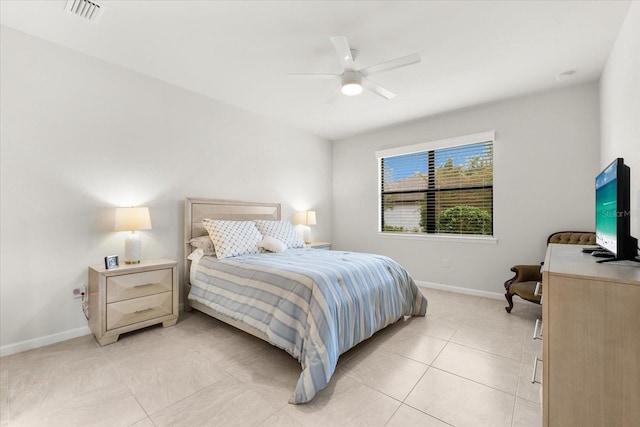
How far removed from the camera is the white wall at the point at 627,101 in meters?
1.81

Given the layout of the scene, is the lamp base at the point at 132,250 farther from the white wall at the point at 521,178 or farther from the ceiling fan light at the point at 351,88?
the white wall at the point at 521,178

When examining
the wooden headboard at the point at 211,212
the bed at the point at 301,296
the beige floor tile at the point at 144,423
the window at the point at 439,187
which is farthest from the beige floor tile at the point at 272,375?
the window at the point at 439,187

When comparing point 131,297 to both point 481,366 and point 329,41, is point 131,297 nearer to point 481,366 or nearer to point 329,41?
point 329,41

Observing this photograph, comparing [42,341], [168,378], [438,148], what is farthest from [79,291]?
[438,148]

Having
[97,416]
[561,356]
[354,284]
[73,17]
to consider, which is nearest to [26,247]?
[97,416]

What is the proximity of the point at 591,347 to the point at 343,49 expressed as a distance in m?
2.20

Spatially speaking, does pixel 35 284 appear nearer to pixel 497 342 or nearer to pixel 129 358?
pixel 129 358

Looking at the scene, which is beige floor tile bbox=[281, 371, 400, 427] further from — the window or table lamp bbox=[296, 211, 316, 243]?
the window

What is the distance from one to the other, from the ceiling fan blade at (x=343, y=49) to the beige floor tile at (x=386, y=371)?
2.36 metres

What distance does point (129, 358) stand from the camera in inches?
84.8

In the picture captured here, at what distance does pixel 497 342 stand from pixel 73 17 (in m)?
4.31

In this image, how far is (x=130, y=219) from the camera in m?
2.59

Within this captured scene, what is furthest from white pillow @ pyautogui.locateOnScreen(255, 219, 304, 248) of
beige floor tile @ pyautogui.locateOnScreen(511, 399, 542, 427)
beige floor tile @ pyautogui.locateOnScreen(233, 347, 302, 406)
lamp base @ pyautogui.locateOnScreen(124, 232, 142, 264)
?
beige floor tile @ pyautogui.locateOnScreen(511, 399, 542, 427)

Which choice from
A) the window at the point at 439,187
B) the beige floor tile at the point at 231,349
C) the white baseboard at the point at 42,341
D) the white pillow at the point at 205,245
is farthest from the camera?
the window at the point at 439,187
